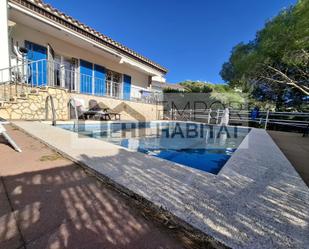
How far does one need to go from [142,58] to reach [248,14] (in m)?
9.91

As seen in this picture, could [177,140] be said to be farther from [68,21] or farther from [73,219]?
[68,21]

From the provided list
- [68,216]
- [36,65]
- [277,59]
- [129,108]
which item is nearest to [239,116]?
[277,59]

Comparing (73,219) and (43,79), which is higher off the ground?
(43,79)

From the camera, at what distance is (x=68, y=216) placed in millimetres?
1513

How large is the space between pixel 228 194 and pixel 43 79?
32.3ft

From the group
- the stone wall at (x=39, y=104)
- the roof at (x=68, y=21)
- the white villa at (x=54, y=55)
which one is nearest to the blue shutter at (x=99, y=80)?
the white villa at (x=54, y=55)

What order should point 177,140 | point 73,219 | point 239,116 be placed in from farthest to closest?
point 239,116, point 177,140, point 73,219

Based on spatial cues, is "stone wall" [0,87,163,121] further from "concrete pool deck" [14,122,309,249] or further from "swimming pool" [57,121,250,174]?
"concrete pool deck" [14,122,309,249]

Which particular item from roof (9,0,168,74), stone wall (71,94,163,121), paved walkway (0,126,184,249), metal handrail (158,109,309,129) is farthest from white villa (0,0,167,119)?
paved walkway (0,126,184,249)

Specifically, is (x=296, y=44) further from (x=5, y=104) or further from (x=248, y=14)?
(x=5, y=104)

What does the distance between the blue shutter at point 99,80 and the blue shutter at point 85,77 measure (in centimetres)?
42

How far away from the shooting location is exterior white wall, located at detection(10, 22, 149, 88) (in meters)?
8.23

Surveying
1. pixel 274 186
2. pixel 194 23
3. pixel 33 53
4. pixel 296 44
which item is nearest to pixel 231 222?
pixel 274 186

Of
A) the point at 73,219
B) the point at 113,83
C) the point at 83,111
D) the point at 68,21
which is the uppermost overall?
the point at 68,21
